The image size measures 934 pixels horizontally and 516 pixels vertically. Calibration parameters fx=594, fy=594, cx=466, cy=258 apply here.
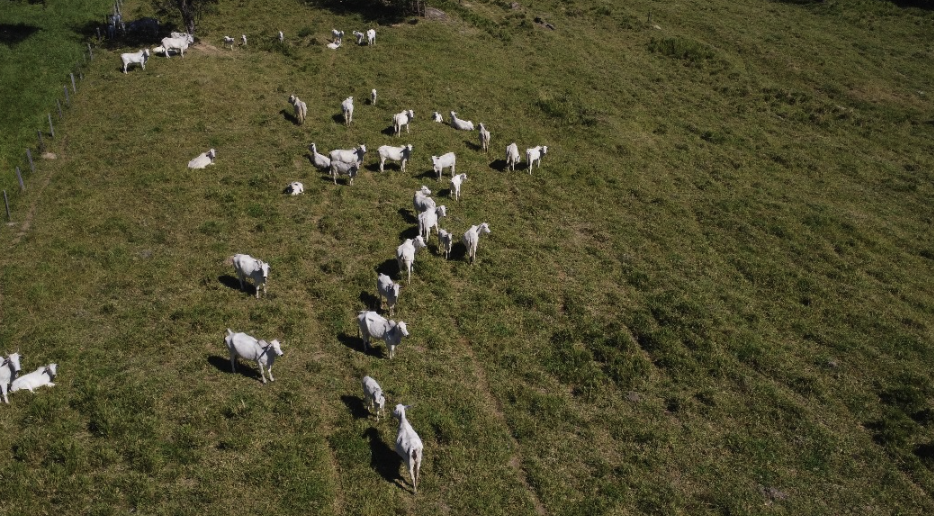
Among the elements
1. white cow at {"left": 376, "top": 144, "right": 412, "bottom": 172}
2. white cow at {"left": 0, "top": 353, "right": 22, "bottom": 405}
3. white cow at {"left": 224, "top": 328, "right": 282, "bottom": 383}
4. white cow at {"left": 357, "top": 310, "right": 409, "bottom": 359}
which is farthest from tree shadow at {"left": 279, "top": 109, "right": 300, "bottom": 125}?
white cow at {"left": 0, "top": 353, "right": 22, "bottom": 405}

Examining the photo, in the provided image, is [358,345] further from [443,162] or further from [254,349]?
[443,162]

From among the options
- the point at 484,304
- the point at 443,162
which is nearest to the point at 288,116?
the point at 443,162

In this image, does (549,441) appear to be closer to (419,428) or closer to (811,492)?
(419,428)

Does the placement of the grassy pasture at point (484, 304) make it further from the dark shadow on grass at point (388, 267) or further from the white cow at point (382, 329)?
the white cow at point (382, 329)

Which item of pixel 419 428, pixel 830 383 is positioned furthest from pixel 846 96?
pixel 419 428

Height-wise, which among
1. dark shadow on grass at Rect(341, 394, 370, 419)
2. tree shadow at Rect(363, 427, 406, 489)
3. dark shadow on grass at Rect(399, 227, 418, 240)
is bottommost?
tree shadow at Rect(363, 427, 406, 489)

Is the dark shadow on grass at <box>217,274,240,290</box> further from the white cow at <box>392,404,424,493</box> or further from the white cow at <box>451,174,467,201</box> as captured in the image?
the white cow at <box>451,174,467,201</box>
